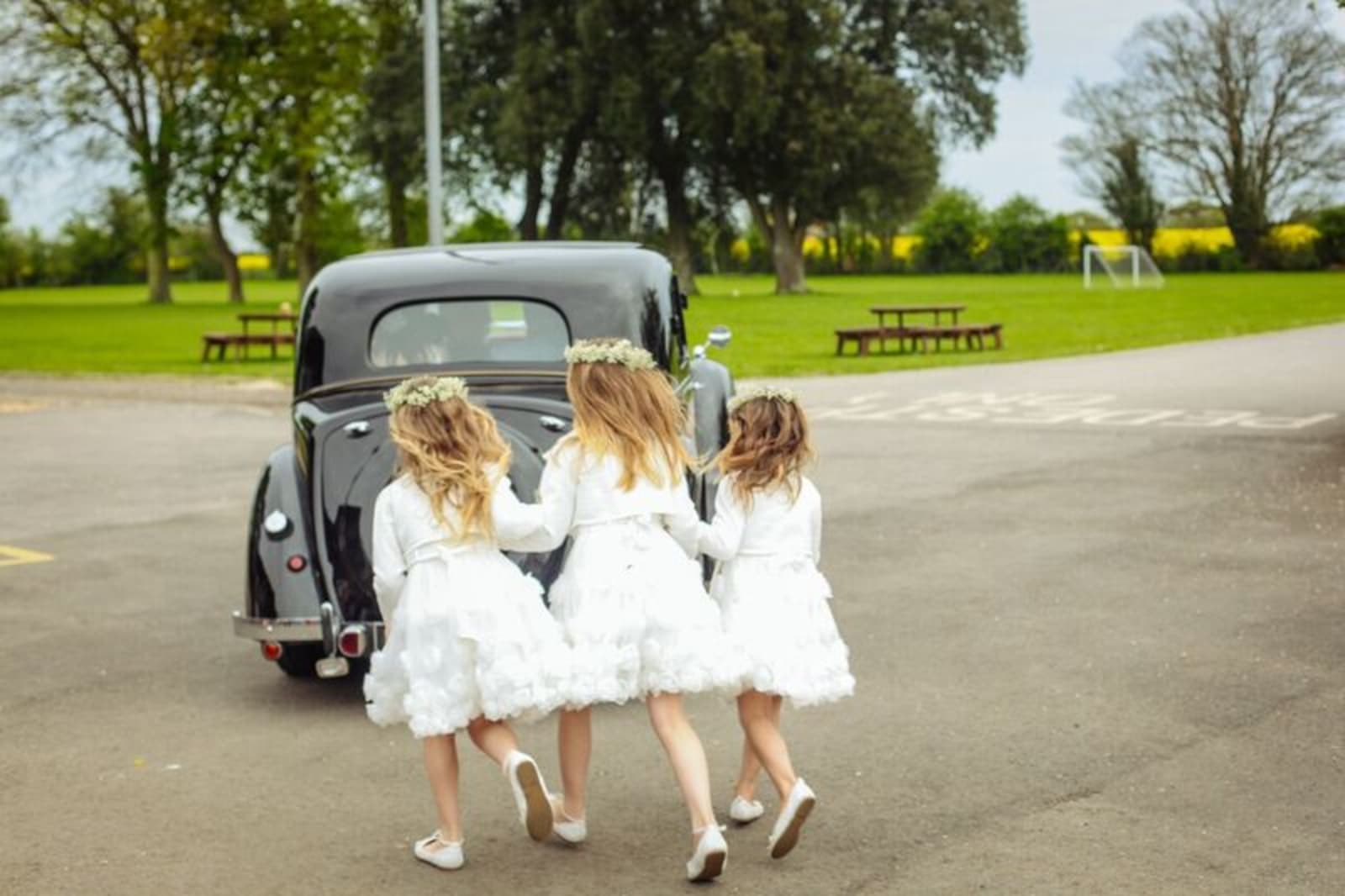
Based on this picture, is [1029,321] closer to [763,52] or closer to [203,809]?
[763,52]

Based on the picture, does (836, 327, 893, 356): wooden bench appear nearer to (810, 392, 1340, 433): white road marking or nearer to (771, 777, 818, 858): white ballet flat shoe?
(810, 392, 1340, 433): white road marking

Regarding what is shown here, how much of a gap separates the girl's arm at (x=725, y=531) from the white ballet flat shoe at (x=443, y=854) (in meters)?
1.08

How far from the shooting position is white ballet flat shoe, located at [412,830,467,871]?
4828mm

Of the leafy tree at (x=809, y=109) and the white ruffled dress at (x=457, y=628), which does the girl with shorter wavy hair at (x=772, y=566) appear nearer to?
the white ruffled dress at (x=457, y=628)

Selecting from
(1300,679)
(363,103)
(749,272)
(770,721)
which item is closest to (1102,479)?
(1300,679)

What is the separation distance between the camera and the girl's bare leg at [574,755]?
4.93 meters

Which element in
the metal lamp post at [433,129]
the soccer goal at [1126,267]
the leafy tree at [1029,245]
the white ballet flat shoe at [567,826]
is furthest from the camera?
the leafy tree at [1029,245]

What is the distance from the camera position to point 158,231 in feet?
211

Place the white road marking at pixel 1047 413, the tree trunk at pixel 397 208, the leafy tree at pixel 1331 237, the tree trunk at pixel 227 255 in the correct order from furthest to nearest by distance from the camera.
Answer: the leafy tree at pixel 1331 237 → the tree trunk at pixel 227 255 → the tree trunk at pixel 397 208 → the white road marking at pixel 1047 413

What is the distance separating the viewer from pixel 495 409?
7.08 meters

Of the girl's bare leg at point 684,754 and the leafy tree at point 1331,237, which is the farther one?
the leafy tree at point 1331,237

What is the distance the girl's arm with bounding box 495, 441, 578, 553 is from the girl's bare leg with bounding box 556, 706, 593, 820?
499 millimetres

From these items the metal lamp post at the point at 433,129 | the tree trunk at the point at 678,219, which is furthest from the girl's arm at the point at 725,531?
Answer: the tree trunk at the point at 678,219

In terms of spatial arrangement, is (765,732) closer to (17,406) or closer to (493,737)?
(493,737)
